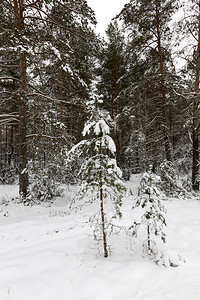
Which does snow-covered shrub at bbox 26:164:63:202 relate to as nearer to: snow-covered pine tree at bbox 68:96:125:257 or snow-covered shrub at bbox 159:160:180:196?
snow-covered shrub at bbox 159:160:180:196

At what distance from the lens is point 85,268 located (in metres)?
3.47

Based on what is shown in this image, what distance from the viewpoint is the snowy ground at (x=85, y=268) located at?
2799 millimetres

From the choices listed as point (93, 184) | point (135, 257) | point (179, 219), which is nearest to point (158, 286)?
point (135, 257)

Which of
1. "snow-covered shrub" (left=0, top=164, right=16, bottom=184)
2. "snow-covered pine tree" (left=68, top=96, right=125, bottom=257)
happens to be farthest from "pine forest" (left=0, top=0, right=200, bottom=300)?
"snow-covered shrub" (left=0, top=164, right=16, bottom=184)

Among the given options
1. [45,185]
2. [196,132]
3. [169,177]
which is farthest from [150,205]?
[45,185]

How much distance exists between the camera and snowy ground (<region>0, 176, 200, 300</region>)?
2799 mm

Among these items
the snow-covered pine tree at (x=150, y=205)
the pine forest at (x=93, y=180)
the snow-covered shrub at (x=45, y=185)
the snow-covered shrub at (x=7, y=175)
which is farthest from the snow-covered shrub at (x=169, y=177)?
the snow-covered shrub at (x=7, y=175)

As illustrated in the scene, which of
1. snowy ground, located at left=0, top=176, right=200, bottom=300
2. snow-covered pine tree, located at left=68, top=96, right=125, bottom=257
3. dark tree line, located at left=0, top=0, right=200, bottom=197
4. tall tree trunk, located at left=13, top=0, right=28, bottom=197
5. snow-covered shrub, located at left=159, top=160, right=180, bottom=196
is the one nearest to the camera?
snowy ground, located at left=0, top=176, right=200, bottom=300

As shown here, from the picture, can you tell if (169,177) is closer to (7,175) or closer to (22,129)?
(22,129)

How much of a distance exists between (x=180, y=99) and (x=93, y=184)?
814 centimetres

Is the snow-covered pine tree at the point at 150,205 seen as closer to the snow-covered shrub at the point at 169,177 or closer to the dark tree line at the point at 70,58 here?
the dark tree line at the point at 70,58

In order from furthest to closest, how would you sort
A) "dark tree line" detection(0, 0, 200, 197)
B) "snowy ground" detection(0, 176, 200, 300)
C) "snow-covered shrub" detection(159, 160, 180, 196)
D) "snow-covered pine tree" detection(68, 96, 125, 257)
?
"snow-covered shrub" detection(159, 160, 180, 196), "dark tree line" detection(0, 0, 200, 197), "snow-covered pine tree" detection(68, 96, 125, 257), "snowy ground" detection(0, 176, 200, 300)

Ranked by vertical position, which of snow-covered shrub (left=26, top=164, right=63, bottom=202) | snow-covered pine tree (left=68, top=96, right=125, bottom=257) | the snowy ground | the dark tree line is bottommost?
the snowy ground

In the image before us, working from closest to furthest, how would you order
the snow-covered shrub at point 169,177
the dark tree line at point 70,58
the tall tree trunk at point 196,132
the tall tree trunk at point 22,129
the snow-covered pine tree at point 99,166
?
the snow-covered pine tree at point 99,166, the dark tree line at point 70,58, the tall tree trunk at point 22,129, the tall tree trunk at point 196,132, the snow-covered shrub at point 169,177
